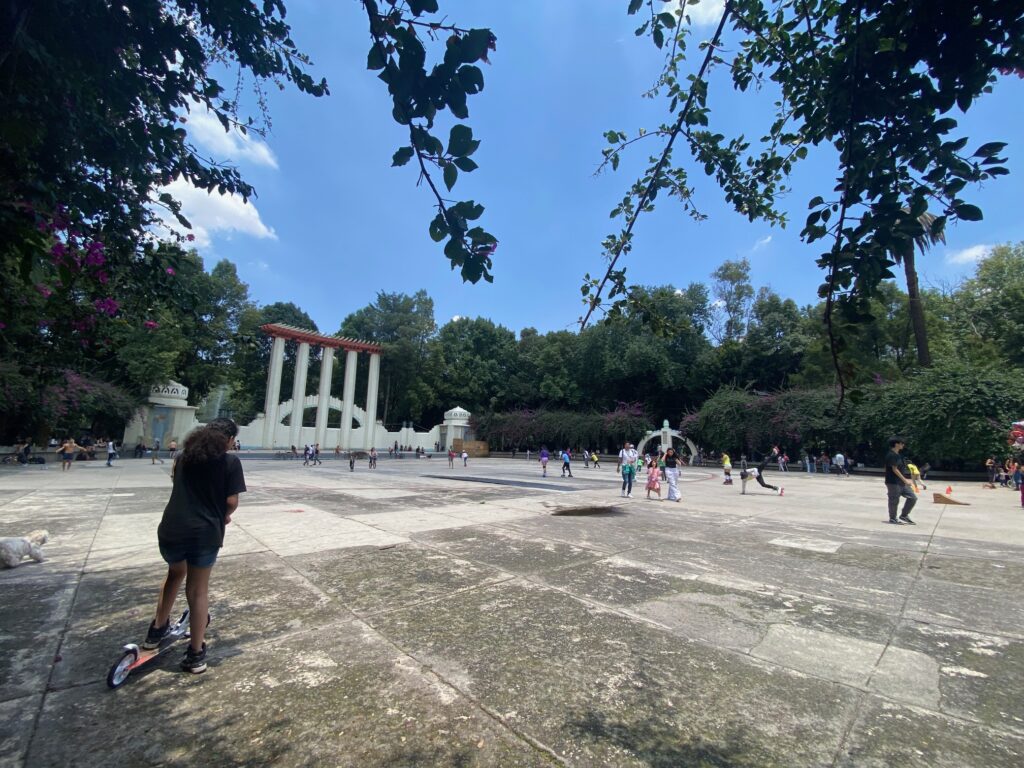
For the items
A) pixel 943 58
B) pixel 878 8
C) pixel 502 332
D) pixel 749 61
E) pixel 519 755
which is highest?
pixel 502 332

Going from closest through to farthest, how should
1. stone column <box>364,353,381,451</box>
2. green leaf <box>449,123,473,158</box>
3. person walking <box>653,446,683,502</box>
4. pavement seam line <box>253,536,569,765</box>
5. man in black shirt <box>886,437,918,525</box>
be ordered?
green leaf <box>449,123,473,158</box> < pavement seam line <box>253,536,569,765</box> < man in black shirt <box>886,437,918,525</box> < person walking <box>653,446,683,502</box> < stone column <box>364,353,381,451</box>

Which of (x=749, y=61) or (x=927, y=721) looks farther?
(x=749, y=61)

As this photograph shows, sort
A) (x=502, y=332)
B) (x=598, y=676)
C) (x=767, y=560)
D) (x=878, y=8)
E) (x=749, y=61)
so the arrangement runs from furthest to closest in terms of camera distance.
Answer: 1. (x=502, y=332)
2. (x=767, y=560)
3. (x=749, y=61)
4. (x=598, y=676)
5. (x=878, y=8)

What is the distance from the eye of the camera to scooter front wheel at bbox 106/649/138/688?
8.09ft

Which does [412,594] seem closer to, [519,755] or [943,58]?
[519,755]

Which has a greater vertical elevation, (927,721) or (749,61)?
(749,61)

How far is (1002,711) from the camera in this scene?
235 cm

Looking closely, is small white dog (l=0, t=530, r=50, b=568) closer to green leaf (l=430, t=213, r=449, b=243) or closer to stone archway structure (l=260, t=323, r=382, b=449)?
green leaf (l=430, t=213, r=449, b=243)

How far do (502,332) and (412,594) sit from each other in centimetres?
4778

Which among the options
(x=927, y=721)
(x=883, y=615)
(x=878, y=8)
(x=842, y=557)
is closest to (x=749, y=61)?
(x=878, y=8)

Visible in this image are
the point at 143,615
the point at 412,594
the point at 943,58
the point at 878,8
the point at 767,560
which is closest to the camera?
the point at 943,58

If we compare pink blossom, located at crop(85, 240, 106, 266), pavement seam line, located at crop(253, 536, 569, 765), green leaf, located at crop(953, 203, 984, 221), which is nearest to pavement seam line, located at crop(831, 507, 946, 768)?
pavement seam line, located at crop(253, 536, 569, 765)

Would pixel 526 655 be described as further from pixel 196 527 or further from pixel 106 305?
pixel 106 305

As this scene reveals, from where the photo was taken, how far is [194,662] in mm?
2693
